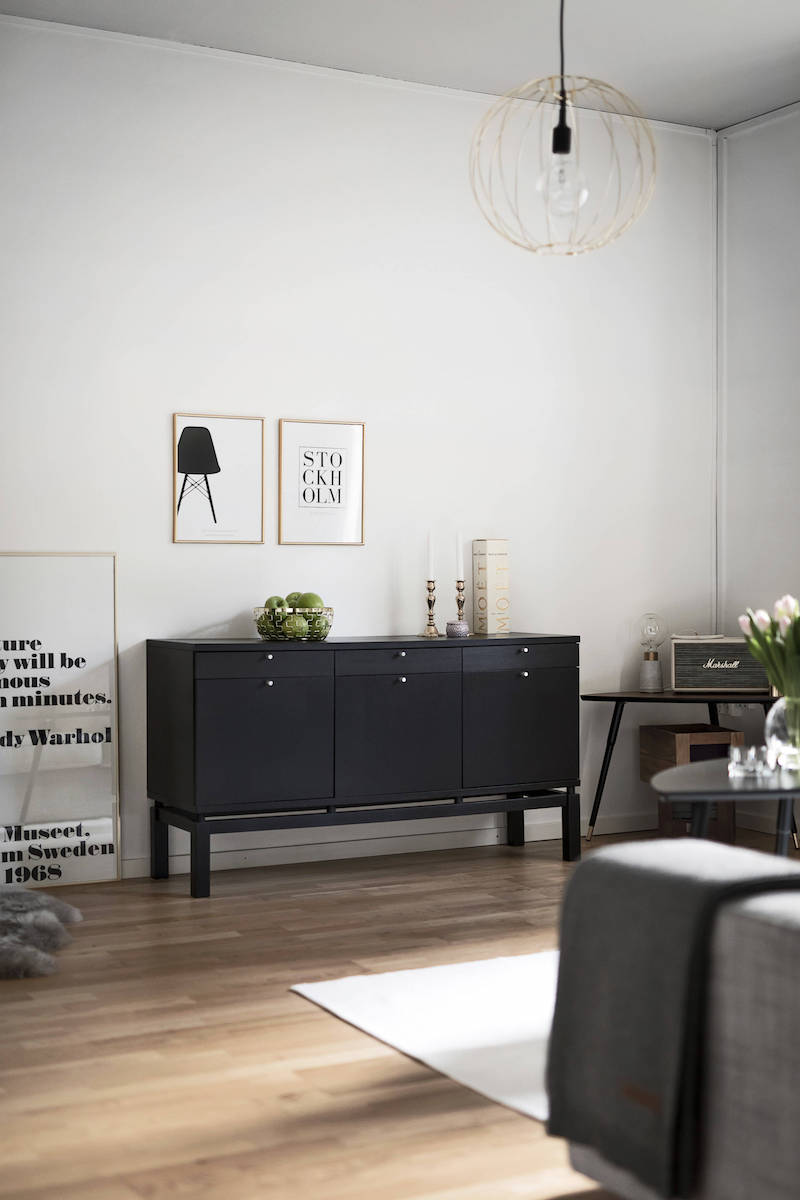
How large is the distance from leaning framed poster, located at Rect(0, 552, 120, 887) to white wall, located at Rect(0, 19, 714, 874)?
0.08 metres

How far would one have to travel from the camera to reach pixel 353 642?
4.66 m

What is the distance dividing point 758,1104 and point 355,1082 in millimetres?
1197

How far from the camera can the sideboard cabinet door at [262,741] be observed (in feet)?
14.5

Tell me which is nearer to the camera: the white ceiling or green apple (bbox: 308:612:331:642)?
the white ceiling

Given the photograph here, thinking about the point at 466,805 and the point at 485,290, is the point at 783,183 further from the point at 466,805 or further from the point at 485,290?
the point at 466,805

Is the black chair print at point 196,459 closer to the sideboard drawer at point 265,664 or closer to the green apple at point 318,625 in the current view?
the green apple at point 318,625

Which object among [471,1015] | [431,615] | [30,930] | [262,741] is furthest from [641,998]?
[431,615]

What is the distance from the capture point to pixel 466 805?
4883 millimetres

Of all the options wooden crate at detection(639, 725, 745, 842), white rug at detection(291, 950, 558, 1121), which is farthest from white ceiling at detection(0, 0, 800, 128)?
white rug at detection(291, 950, 558, 1121)

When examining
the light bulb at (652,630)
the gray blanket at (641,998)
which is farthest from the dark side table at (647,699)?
the gray blanket at (641,998)

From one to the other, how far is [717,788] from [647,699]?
260 centimetres

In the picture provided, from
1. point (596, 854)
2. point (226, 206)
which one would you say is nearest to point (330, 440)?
point (226, 206)

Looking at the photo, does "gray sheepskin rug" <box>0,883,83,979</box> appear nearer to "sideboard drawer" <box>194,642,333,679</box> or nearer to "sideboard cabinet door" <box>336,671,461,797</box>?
"sideboard drawer" <box>194,642,333,679</box>

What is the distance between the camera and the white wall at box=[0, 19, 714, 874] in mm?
4668
